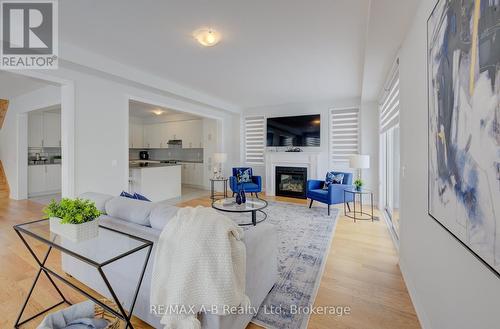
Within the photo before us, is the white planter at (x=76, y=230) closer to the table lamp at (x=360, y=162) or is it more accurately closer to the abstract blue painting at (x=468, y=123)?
the abstract blue painting at (x=468, y=123)

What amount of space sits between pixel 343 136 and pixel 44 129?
8.12 metres

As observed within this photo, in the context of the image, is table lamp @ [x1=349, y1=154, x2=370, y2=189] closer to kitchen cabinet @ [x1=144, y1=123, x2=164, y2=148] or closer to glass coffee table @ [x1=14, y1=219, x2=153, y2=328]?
glass coffee table @ [x1=14, y1=219, x2=153, y2=328]

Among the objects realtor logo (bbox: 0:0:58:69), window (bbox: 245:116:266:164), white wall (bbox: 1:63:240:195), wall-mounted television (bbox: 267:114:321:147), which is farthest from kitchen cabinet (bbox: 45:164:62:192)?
wall-mounted television (bbox: 267:114:321:147)

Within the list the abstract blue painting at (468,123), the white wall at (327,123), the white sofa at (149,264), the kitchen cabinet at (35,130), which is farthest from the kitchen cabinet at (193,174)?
the abstract blue painting at (468,123)

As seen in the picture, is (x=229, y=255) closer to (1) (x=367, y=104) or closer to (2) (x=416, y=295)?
(2) (x=416, y=295)

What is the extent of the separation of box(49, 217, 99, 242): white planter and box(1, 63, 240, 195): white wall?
195cm

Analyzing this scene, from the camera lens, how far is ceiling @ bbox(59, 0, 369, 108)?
2.03 m

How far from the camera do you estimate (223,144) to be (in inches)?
256

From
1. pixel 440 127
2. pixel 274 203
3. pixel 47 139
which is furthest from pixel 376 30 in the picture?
pixel 47 139

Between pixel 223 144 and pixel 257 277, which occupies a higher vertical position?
pixel 223 144

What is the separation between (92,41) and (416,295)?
164 inches

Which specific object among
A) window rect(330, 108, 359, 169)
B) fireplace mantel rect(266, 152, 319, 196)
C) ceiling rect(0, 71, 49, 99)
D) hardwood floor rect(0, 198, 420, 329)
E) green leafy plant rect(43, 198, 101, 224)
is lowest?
hardwood floor rect(0, 198, 420, 329)

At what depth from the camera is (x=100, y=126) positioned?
11.0 feet

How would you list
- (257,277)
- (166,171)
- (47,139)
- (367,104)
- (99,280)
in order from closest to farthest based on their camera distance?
1. (257,277)
2. (99,280)
3. (367,104)
4. (166,171)
5. (47,139)
